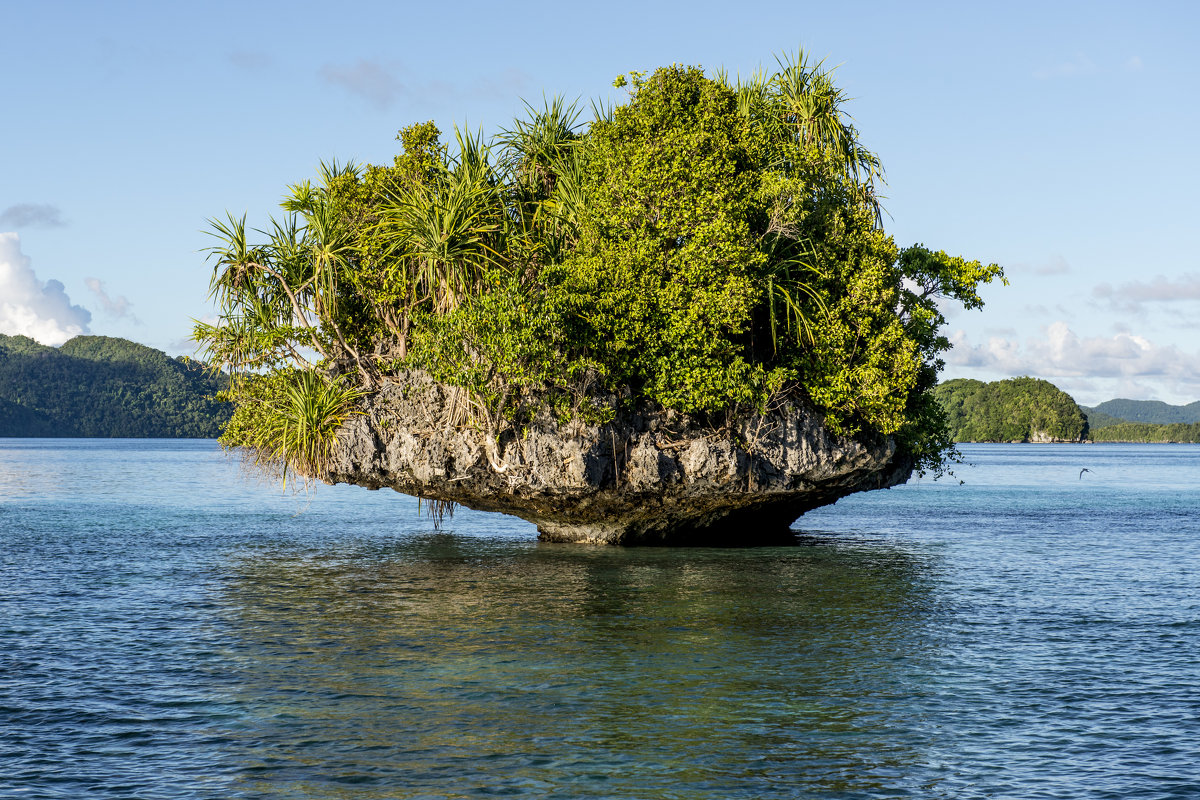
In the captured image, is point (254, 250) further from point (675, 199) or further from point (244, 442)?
point (675, 199)

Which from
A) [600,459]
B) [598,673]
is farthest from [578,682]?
[600,459]

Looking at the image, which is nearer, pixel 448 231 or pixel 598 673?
pixel 598 673

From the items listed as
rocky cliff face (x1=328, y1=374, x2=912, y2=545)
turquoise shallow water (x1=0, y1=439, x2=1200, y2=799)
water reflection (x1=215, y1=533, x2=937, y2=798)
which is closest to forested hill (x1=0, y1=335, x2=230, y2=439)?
rocky cliff face (x1=328, y1=374, x2=912, y2=545)

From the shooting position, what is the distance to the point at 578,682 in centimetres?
1292

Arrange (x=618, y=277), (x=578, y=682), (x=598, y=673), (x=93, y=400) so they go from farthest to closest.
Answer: (x=93, y=400) → (x=618, y=277) → (x=598, y=673) → (x=578, y=682)

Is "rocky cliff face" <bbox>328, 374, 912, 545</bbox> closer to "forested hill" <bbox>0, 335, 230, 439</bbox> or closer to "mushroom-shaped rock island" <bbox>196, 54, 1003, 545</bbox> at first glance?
"mushroom-shaped rock island" <bbox>196, 54, 1003, 545</bbox>

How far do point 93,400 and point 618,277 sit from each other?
19324 centimetres

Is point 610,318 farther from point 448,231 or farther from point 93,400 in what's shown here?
point 93,400

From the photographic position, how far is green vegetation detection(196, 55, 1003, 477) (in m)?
23.1

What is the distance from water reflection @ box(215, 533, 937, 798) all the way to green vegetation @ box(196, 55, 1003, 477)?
4883mm

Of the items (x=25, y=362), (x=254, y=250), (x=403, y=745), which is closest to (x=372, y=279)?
(x=254, y=250)

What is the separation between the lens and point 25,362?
188 meters

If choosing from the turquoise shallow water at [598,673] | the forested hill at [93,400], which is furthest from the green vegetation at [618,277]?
the forested hill at [93,400]

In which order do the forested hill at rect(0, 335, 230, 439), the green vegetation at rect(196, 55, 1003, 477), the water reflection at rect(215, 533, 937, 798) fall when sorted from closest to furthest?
the water reflection at rect(215, 533, 937, 798)
the green vegetation at rect(196, 55, 1003, 477)
the forested hill at rect(0, 335, 230, 439)
